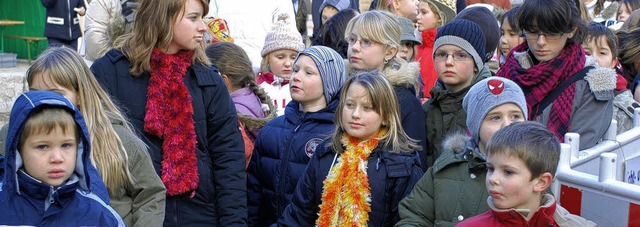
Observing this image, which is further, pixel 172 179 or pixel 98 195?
pixel 172 179

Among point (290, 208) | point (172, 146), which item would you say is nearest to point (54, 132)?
point (172, 146)

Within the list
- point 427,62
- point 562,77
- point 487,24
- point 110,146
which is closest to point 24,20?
point 427,62

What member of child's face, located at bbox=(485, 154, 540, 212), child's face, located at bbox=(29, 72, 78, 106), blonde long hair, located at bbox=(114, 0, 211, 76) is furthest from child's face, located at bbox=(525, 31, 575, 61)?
child's face, located at bbox=(29, 72, 78, 106)

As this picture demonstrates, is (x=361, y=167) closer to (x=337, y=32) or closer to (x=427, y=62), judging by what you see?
(x=337, y=32)

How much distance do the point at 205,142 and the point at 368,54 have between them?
4.69 feet

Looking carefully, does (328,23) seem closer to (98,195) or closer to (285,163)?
(285,163)

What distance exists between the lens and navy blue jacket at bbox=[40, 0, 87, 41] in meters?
12.8

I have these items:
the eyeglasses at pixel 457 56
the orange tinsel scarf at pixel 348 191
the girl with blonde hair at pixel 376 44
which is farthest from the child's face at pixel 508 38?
the orange tinsel scarf at pixel 348 191

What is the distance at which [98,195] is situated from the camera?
4145 millimetres

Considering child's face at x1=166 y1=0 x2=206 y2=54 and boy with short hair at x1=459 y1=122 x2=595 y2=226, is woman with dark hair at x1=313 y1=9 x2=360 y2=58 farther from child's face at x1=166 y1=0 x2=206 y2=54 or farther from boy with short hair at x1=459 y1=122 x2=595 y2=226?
boy with short hair at x1=459 y1=122 x2=595 y2=226

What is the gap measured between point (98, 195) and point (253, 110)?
2.47m

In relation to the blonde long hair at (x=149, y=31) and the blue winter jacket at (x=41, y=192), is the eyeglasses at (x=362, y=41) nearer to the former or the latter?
the blonde long hair at (x=149, y=31)

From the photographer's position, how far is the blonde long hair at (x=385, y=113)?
4938mm

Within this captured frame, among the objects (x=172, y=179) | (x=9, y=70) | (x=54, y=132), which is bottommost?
(x=9, y=70)
